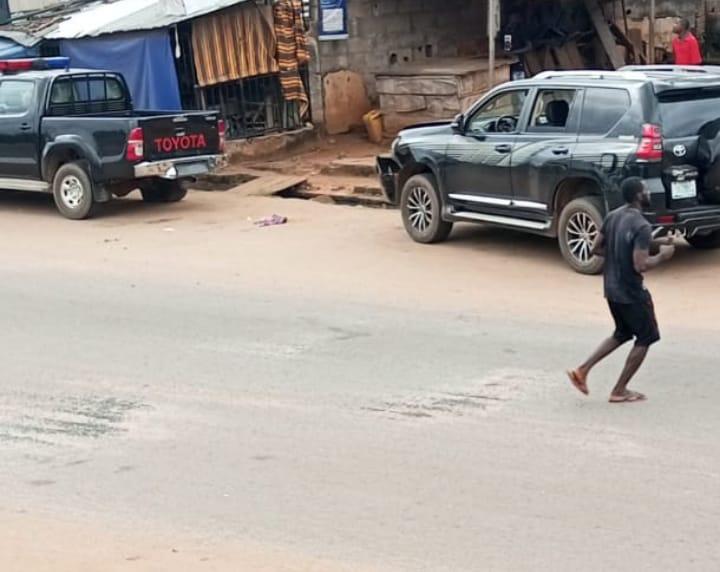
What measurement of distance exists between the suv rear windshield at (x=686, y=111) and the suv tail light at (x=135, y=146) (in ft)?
23.1

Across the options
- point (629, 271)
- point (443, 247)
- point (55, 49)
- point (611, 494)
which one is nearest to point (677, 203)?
point (443, 247)

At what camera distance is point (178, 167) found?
1617 centimetres

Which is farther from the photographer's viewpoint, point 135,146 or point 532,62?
point 532,62

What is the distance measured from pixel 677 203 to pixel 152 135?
286 inches

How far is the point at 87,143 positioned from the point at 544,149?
21.7 feet

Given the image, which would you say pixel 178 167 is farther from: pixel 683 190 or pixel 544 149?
pixel 683 190

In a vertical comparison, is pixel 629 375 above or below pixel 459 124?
below

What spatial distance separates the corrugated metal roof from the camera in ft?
64.1

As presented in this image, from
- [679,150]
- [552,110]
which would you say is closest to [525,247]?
[552,110]

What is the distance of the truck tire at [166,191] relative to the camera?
57.3 feet

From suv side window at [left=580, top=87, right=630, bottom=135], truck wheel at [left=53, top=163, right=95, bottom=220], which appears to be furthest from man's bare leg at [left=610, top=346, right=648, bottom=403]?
truck wheel at [left=53, top=163, right=95, bottom=220]

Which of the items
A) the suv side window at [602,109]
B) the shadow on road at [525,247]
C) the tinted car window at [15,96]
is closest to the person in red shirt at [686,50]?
the shadow on road at [525,247]

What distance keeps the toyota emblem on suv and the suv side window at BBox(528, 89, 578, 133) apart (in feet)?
3.92

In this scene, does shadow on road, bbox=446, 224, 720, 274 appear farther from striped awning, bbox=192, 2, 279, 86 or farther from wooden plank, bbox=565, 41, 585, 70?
wooden plank, bbox=565, 41, 585, 70
